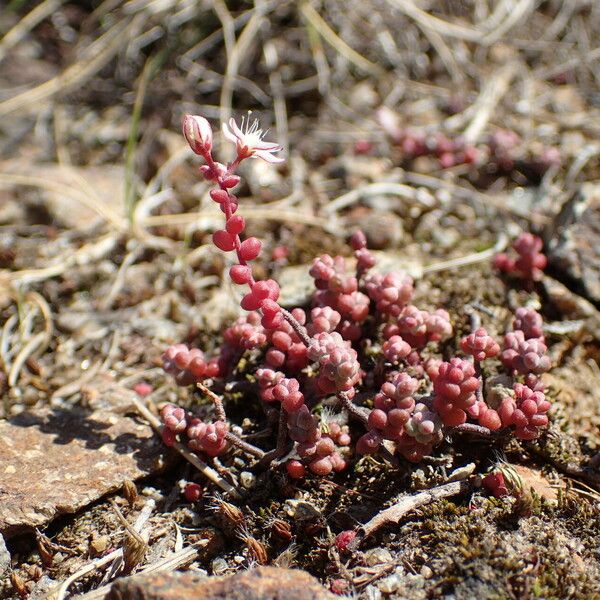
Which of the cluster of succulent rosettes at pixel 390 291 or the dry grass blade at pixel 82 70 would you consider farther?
the dry grass blade at pixel 82 70

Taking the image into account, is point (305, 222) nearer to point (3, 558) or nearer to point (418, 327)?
point (418, 327)

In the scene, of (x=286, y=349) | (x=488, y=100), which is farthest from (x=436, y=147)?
(x=286, y=349)

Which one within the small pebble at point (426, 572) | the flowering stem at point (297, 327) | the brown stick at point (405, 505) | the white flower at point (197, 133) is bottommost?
the small pebble at point (426, 572)

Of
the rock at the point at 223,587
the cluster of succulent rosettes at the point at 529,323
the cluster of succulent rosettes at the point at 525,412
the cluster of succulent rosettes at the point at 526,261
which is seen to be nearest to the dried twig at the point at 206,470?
the rock at the point at 223,587

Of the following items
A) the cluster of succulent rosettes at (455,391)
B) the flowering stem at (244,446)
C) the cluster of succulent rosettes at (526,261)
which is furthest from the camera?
the cluster of succulent rosettes at (526,261)

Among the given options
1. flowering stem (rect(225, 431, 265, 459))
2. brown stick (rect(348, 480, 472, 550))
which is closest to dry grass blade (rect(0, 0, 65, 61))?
flowering stem (rect(225, 431, 265, 459))

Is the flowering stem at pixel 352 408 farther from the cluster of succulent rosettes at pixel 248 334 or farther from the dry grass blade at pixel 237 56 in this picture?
the dry grass blade at pixel 237 56

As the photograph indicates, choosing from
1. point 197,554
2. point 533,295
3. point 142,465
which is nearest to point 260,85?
point 533,295

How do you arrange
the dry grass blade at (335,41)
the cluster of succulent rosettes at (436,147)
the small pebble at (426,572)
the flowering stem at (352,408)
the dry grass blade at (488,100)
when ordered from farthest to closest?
1. the dry grass blade at (335,41)
2. the dry grass blade at (488,100)
3. the cluster of succulent rosettes at (436,147)
4. the flowering stem at (352,408)
5. the small pebble at (426,572)
